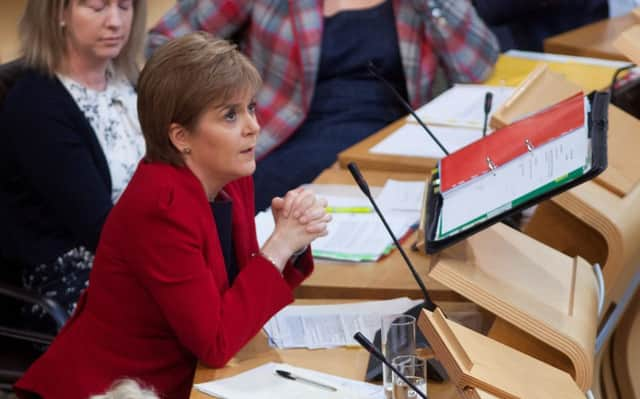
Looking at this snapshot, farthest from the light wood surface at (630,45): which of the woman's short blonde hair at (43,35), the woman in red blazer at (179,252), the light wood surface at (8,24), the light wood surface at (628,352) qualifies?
the light wood surface at (8,24)

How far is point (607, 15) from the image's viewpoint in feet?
15.7

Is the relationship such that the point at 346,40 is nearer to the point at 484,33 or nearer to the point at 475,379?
the point at 484,33

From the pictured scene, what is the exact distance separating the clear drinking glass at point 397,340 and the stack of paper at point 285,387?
0.13 ft

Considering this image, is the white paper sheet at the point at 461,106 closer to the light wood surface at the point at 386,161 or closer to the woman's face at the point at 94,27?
the light wood surface at the point at 386,161

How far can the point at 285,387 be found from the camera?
1.68 metres

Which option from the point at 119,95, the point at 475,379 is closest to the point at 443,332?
the point at 475,379

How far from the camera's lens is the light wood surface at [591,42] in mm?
3758

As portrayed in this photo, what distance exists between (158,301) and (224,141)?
277 millimetres

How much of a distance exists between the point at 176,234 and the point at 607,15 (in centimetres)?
352

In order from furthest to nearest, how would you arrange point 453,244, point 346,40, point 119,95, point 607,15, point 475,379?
point 607,15 < point 346,40 < point 119,95 < point 453,244 < point 475,379

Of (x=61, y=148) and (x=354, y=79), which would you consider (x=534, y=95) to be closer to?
(x=61, y=148)

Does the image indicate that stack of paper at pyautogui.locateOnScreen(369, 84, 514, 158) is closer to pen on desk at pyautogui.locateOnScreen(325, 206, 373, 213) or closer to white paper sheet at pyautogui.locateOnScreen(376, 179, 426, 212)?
white paper sheet at pyautogui.locateOnScreen(376, 179, 426, 212)

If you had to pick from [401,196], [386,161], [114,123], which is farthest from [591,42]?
[114,123]

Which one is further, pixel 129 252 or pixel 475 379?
pixel 129 252
